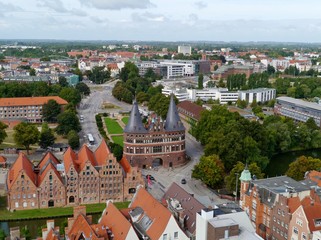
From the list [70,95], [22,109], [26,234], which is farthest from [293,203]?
[70,95]

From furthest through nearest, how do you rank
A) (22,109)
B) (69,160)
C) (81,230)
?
(22,109)
(69,160)
(81,230)

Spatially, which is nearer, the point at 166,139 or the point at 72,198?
the point at 72,198

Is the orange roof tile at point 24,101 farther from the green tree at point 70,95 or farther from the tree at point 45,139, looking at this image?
the tree at point 45,139

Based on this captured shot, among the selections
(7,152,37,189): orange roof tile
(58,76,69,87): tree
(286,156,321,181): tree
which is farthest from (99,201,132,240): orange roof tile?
(58,76,69,87): tree

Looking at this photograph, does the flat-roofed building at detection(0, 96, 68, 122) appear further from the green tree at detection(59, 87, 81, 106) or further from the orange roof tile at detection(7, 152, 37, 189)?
the orange roof tile at detection(7, 152, 37, 189)

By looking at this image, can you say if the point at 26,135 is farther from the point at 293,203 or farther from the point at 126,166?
the point at 293,203

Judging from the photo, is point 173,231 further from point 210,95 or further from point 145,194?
point 210,95

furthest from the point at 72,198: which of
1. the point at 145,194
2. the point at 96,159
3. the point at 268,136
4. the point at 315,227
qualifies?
the point at 268,136
